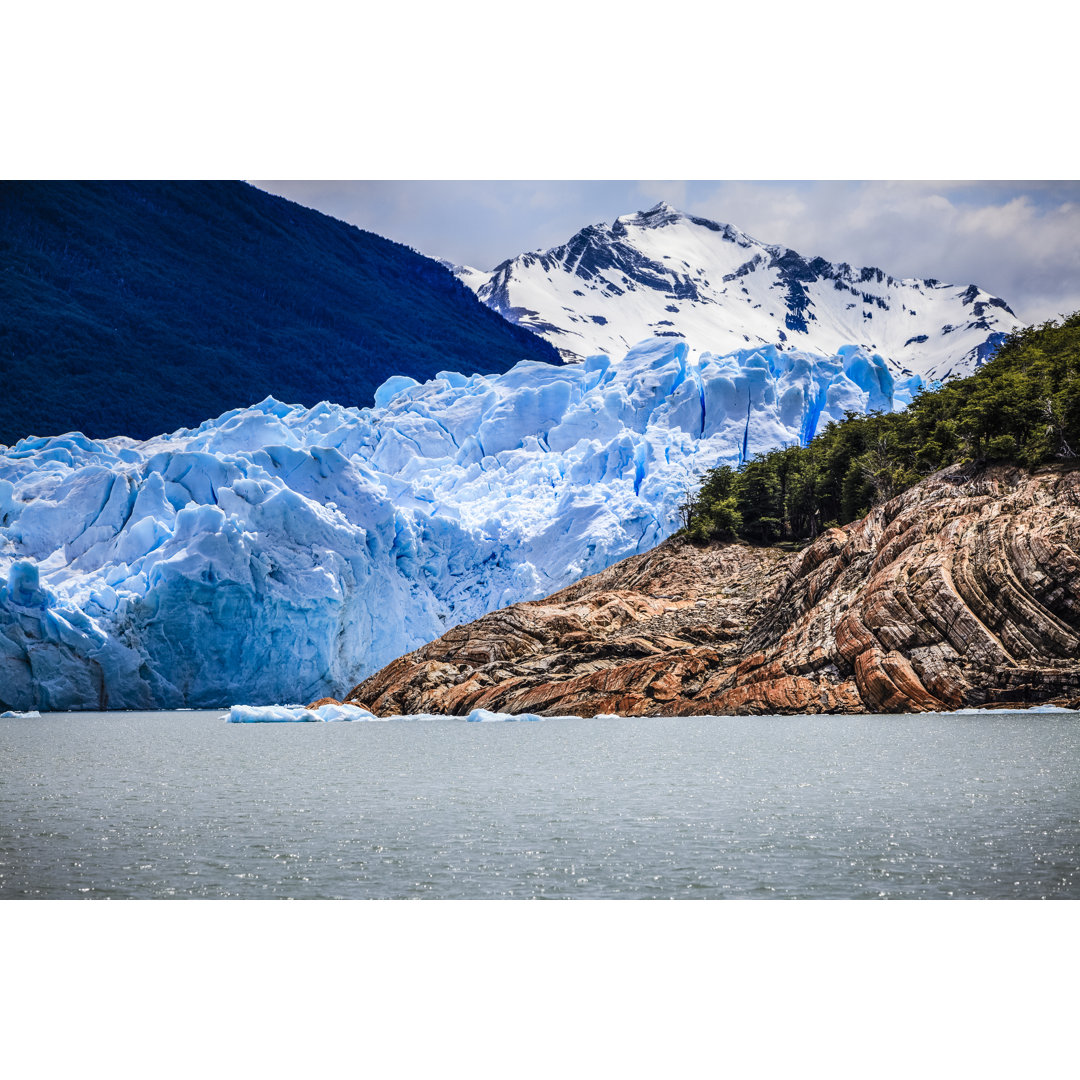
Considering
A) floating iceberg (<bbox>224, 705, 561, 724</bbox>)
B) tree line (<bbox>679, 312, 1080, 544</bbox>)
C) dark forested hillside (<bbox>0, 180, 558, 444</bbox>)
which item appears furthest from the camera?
dark forested hillside (<bbox>0, 180, 558, 444</bbox>)

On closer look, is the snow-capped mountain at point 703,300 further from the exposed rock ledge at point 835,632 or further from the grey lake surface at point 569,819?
the grey lake surface at point 569,819

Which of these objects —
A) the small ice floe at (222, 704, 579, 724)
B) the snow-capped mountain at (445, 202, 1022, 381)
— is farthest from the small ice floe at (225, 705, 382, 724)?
the snow-capped mountain at (445, 202, 1022, 381)

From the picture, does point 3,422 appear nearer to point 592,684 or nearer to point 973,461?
point 592,684

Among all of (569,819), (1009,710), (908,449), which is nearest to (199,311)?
(908,449)

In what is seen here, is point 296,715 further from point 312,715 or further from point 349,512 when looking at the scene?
point 349,512

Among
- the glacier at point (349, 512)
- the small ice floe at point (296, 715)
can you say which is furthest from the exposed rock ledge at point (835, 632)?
the glacier at point (349, 512)

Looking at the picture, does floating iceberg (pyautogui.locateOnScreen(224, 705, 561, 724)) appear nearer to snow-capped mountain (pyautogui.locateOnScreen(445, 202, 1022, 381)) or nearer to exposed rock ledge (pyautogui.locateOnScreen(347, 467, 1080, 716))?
exposed rock ledge (pyautogui.locateOnScreen(347, 467, 1080, 716))

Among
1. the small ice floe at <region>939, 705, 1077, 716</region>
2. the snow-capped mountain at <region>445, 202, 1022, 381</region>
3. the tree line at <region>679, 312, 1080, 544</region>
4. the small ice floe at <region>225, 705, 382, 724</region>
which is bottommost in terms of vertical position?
the small ice floe at <region>225, 705, 382, 724</region>
